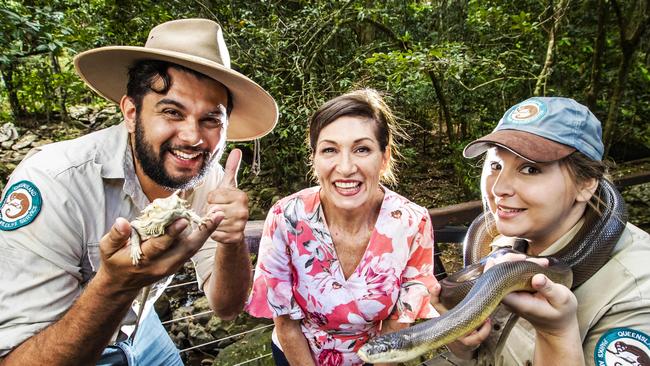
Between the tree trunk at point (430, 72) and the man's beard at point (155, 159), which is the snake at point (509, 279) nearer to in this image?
the man's beard at point (155, 159)

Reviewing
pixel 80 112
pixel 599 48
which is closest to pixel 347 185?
pixel 599 48

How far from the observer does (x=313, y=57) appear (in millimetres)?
6141

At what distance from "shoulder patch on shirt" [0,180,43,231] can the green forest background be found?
3513mm

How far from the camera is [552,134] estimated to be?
1.75 meters

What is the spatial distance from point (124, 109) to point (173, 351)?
6.07 feet

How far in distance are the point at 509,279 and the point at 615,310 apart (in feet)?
1.22

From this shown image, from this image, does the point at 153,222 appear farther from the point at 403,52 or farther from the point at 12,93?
the point at 12,93

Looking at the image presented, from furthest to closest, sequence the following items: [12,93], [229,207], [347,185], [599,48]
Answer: [12,93] → [599,48] → [347,185] → [229,207]

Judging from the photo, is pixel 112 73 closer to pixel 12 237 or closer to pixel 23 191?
pixel 23 191

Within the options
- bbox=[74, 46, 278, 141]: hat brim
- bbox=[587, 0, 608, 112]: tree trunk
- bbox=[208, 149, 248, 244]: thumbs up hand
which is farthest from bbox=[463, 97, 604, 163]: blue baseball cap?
bbox=[587, 0, 608, 112]: tree trunk

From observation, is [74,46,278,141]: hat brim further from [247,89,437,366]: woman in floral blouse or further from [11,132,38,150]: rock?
[11,132,38,150]: rock

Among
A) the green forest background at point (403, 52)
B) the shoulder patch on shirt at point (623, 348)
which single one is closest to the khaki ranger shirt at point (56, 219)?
the shoulder patch on shirt at point (623, 348)

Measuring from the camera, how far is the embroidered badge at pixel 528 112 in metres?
1.86

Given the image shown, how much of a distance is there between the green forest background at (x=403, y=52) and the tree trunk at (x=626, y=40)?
0.02 m
